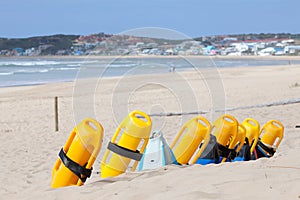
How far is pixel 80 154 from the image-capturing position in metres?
4.37

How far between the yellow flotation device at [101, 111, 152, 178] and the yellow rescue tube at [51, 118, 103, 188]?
0.57ft

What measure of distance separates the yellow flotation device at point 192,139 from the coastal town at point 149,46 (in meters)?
0.83

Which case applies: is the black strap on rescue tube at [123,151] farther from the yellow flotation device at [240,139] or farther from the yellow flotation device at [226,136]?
the yellow flotation device at [240,139]

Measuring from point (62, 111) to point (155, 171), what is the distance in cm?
875

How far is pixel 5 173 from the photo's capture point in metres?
5.84

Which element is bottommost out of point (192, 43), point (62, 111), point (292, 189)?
point (62, 111)

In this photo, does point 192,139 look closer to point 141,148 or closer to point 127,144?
point 141,148

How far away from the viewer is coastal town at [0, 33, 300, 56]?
15.1 ft

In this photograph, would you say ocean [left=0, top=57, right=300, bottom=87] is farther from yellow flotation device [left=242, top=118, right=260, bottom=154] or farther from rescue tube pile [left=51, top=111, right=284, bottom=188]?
yellow flotation device [left=242, top=118, right=260, bottom=154]

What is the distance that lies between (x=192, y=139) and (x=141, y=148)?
0.65m

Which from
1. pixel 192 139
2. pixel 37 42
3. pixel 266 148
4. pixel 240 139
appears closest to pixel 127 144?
pixel 192 139

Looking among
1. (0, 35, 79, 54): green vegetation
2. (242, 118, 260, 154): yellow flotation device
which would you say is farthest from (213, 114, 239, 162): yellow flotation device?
(0, 35, 79, 54): green vegetation

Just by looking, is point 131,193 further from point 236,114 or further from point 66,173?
point 236,114

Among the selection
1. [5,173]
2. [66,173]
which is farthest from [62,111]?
[66,173]
